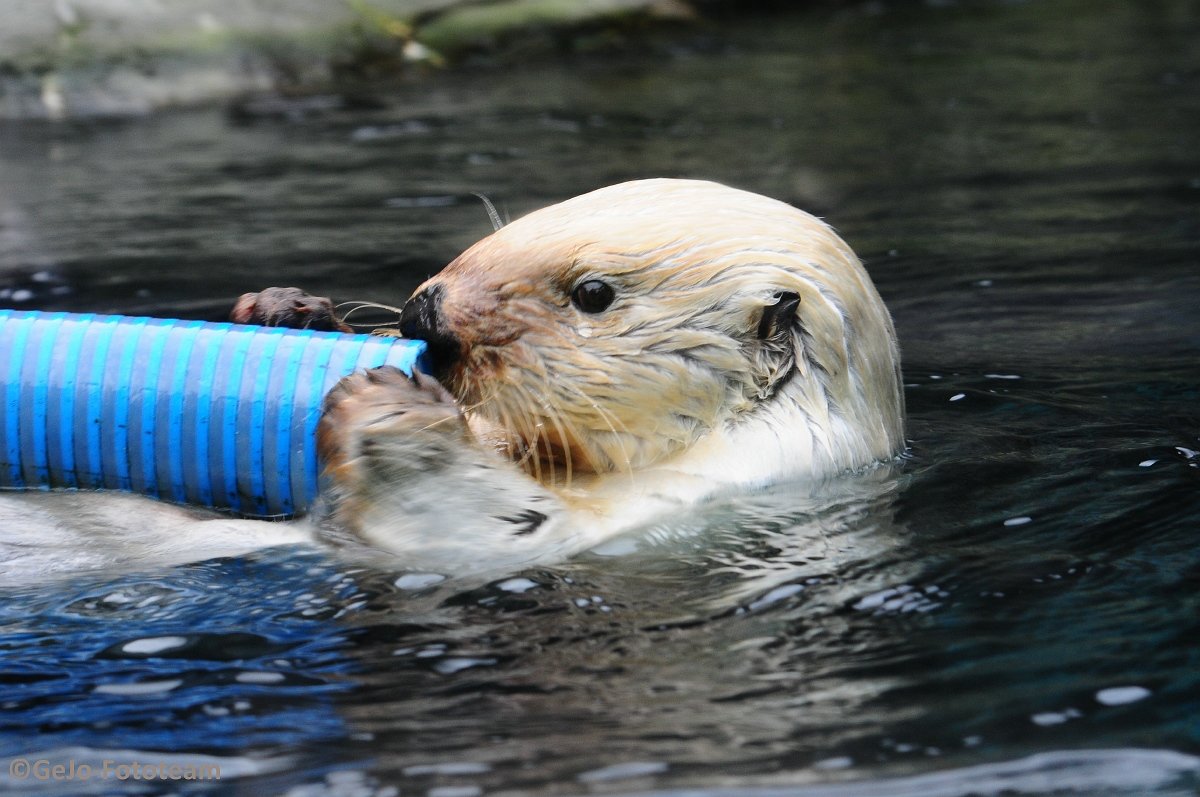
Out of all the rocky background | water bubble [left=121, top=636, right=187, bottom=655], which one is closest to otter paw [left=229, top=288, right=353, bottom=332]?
water bubble [left=121, top=636, right=187, bottom=655]

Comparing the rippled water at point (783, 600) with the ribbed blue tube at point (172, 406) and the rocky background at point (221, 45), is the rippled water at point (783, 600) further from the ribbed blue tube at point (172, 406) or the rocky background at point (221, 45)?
the rocky background at point (221, 45)

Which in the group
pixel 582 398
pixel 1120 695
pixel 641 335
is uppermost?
pixel 641 335

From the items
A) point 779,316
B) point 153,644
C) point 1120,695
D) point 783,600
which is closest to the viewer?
point 1120,695

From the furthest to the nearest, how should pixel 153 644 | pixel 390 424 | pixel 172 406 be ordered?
pixel 172 406 → pixel 390 424 → pixel 153 644

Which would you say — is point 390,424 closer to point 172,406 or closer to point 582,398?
point 582,398

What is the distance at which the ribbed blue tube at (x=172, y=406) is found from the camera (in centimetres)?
345

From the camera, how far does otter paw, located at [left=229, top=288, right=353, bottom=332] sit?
3.89 metres

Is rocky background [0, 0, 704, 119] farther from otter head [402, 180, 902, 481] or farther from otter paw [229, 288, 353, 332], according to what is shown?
otter head [402, 180, 902, 481]

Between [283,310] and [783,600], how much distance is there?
165 cm

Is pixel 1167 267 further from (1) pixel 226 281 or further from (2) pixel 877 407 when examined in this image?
(1) pixel 226 281

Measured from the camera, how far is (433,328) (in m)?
3.35

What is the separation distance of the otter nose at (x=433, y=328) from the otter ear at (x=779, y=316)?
69 centimetres

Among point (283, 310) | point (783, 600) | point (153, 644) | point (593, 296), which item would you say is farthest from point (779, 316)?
point (153, 644)

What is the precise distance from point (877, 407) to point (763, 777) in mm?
1453
